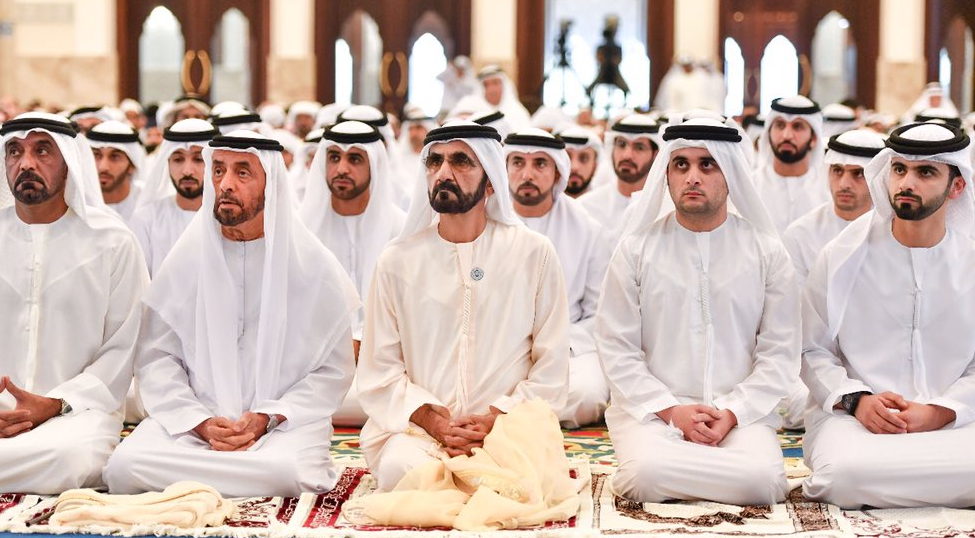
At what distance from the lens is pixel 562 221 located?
20.8ft

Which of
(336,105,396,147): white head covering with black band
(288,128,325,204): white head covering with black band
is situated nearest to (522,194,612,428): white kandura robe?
(288,128,325,204): white head covering with black band

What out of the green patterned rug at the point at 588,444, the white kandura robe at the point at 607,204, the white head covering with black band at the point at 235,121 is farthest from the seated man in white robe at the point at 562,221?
the white head covering with black band at the point at 235,121

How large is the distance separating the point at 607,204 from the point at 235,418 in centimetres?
331

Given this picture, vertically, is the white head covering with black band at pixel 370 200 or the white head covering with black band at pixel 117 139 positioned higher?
the white head covering with black band at pixel 117 139

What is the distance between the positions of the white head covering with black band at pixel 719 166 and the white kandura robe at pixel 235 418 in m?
1.10

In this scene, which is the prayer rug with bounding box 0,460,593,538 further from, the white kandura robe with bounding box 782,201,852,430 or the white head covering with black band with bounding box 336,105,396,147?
the white head covering with black band with bounding box 336,105,396,147

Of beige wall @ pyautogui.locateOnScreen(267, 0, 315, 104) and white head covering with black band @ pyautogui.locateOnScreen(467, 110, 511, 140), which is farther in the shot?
beige wall @ pyautogui.locateOnScreen(267, 0, 315, 104)

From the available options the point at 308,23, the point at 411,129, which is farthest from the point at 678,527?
the point at 308,23

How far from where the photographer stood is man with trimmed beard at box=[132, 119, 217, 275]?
6.56m

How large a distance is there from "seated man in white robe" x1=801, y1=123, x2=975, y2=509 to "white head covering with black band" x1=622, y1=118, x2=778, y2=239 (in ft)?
0.94

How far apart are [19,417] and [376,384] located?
111 cm

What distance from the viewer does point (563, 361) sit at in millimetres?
4414

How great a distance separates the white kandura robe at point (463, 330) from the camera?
4402 mm

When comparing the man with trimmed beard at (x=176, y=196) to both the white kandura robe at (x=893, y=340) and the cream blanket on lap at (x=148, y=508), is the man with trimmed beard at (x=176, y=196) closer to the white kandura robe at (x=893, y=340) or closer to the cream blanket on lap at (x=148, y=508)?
the cream blanket on lap at (x=148, y=508)
